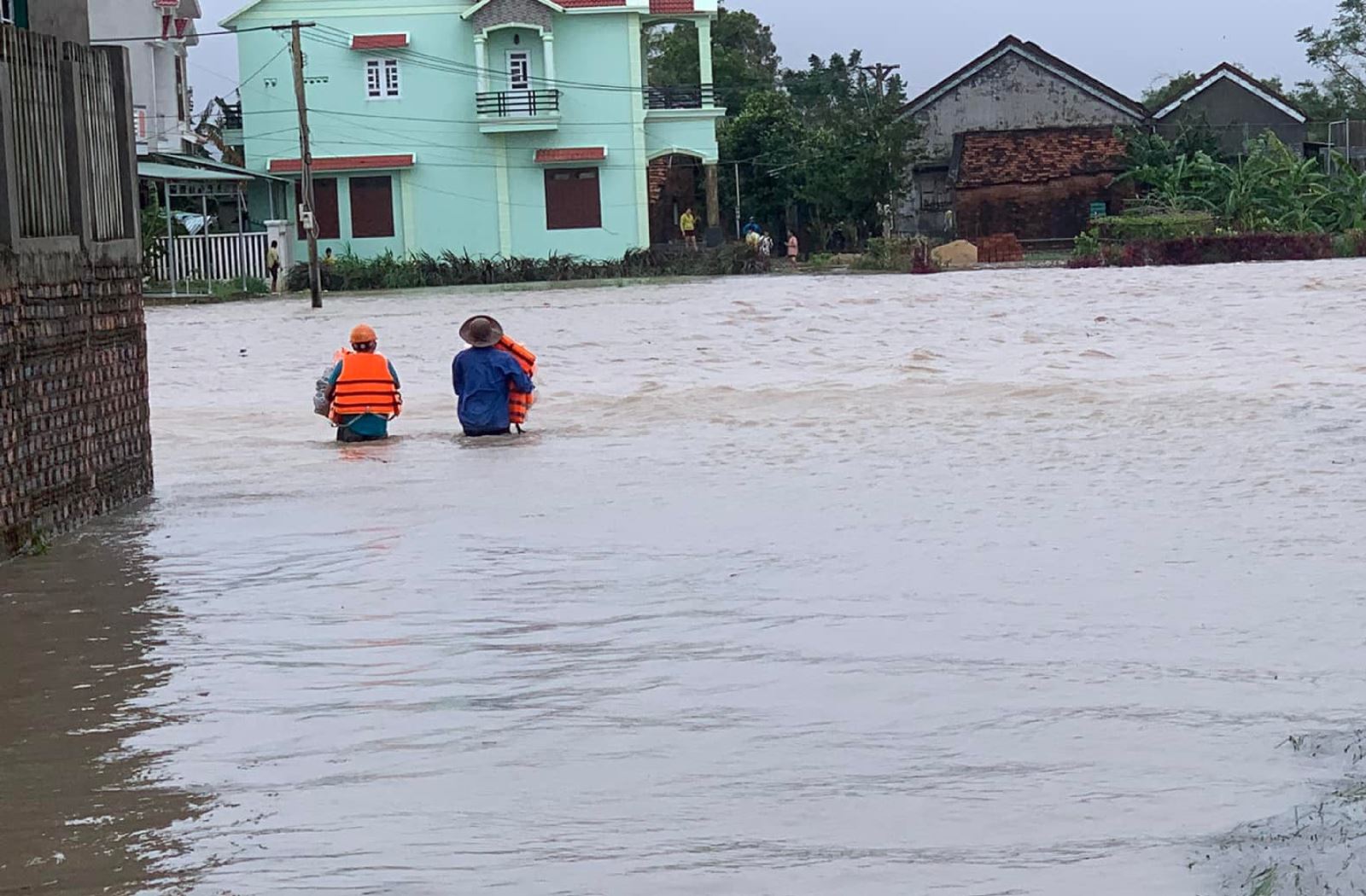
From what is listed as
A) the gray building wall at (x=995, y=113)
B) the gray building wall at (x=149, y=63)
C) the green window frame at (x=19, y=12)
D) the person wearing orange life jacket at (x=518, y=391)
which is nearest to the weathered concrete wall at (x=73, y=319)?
the green window frame at (x=19, y=12)

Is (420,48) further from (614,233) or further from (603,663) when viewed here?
(603,663)

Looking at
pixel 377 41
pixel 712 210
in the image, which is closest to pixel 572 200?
pixel 712 210

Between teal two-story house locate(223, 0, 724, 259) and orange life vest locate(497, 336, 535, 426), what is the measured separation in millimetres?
38284

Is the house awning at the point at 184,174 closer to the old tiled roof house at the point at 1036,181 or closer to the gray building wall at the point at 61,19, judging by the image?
the old tiled roof house at the point at 1036,181

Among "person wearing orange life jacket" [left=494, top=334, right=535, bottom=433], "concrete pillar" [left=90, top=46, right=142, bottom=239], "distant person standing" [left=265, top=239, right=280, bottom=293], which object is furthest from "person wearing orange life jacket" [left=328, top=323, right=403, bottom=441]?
"distant person standing" [left=265, top=239, right=280, bottom=293]

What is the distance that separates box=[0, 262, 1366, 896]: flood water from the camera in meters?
5.61

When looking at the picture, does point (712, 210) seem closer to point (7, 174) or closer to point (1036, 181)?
point (1036, 181)

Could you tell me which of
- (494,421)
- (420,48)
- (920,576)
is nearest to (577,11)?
(420,48)

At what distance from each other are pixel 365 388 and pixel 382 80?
40666 mm

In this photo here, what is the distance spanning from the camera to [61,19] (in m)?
12.6

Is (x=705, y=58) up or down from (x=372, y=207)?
up

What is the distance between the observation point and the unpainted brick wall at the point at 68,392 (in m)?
10.8

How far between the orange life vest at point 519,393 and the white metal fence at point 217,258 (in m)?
34.8

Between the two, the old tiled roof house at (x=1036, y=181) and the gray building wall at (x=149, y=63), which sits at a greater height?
the gray building wall at (x=149, y=63)
